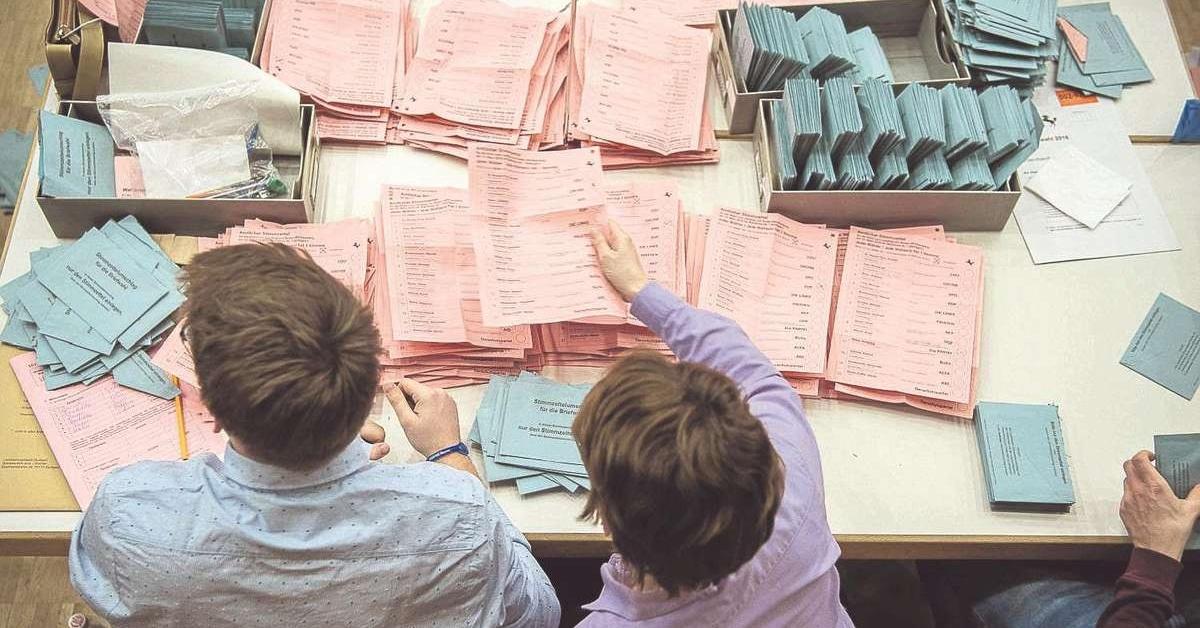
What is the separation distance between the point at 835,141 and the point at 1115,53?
0.80 meters

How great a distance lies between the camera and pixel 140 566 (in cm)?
102

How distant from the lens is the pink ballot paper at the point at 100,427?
4.65 ft

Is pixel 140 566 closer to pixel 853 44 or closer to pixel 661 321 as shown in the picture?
pixel 661 321

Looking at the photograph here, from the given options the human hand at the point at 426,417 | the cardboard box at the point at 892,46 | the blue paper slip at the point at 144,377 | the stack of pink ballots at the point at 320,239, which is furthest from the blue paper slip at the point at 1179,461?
the blue paper slip at the point at 144,377

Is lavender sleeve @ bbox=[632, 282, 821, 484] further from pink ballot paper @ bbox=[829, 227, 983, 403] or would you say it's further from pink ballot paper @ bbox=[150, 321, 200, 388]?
pink ballot paper @ bbox=[150, 321, 200, 388]

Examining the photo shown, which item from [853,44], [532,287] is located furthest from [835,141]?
[532,287]

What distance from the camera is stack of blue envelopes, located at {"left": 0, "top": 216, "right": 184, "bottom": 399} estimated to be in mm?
1483

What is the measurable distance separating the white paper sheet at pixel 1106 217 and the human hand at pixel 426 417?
3.66 feet

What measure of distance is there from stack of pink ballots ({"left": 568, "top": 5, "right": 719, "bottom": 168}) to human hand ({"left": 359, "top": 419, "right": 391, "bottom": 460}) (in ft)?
2.25

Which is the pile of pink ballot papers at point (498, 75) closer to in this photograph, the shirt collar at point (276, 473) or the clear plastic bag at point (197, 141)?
the clear plastic bag at point (197, 141)

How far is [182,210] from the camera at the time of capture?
1599mm

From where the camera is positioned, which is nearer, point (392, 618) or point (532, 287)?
point (392, 618)

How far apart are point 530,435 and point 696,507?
570 mm

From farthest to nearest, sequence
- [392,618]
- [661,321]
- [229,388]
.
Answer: [661,321] < [392,618] < [229,388]
